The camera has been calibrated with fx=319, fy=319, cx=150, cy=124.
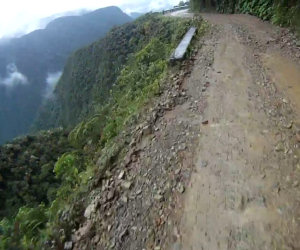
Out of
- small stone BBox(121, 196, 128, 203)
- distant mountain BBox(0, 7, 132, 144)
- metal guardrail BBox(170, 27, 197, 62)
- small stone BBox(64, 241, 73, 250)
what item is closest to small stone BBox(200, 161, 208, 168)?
small stone BBox(121, 196, 128, 203)

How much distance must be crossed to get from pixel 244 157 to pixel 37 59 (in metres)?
125

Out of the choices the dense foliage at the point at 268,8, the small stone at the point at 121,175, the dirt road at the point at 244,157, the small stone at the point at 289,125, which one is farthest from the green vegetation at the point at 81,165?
the dense foliage at the point at 268,8

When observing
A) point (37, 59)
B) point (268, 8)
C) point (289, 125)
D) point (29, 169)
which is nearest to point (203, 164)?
point (289, 125)

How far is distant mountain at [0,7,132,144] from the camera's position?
3812 inches

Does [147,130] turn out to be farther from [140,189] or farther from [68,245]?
[68,245]

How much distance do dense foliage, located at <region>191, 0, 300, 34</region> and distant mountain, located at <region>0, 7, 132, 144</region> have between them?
73.1 meters

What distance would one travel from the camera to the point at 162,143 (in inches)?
228

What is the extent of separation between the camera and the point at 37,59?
119375mm

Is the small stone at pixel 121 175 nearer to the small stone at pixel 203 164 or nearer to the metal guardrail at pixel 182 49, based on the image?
the small stone at pixel 203 164

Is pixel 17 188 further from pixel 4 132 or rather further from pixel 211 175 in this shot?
pixel 4 132

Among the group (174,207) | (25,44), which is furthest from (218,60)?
(25,44)

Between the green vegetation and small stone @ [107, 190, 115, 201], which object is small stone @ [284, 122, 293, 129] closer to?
the green vegetation

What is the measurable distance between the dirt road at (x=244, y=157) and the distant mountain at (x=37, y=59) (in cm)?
8530

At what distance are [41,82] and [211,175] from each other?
11587 cm
